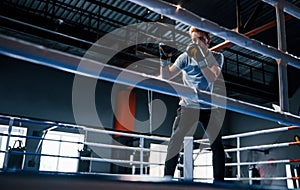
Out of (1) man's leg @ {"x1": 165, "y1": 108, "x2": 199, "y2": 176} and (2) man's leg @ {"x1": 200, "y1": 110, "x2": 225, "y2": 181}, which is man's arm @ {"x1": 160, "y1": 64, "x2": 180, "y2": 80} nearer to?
(1) man's leg @ {"x1": 165, "y1": 108, "x2": 199, "y2": 176}

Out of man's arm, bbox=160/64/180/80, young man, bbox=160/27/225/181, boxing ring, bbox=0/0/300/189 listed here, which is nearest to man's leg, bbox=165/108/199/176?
young man, bbox=160/27/225/181

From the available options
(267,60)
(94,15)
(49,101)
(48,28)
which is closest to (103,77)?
(48,28)

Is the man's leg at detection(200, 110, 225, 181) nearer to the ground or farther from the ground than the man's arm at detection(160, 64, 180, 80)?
nearer to the ground

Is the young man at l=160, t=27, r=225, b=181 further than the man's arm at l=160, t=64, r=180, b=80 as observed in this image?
Yes

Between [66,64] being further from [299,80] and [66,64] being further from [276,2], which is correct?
[299,80]

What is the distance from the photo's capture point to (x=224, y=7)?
5.65m

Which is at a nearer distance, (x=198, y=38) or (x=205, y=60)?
(x=205, y=60)

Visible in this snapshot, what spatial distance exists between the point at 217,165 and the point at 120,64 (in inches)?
199

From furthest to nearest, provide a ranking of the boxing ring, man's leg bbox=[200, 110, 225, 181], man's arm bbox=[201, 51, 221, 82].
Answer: man's leg bbox=[200, 110, 225, 181] < man's arm bbox=[201, 51, 221, 82] < the boxing ring

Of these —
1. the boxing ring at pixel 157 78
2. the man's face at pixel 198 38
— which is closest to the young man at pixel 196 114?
the man's face at pixel 198 38

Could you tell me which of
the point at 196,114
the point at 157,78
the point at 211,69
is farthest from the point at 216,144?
the point at 157,78

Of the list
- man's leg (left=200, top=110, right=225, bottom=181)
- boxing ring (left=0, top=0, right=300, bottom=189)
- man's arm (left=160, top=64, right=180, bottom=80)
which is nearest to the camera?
boxing ring (left=0, top=0, right=300, bottom=189)

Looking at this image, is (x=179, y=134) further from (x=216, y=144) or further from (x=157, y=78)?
(x=157, y=78)

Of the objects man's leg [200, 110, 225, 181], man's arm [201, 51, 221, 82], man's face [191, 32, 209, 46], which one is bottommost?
man's leg [200, 110, 225, 181]
